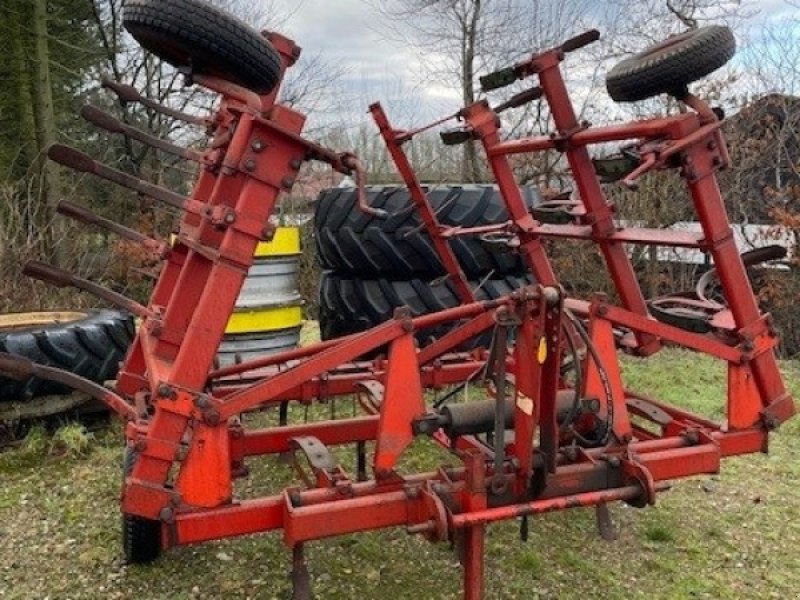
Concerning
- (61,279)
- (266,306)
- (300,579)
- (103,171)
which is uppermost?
(103,171)

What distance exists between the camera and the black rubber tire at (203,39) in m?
2.14

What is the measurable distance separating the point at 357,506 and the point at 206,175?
1948mm

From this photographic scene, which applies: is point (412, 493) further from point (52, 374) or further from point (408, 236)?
point (408, 236)

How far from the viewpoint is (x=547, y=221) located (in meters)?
3.77

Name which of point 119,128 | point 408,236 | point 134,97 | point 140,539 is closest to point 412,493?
point 140,539

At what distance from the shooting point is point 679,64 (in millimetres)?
2891

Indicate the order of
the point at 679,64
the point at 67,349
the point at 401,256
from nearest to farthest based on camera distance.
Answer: the point at 679,64
the point at 67,349
the point at 401,256

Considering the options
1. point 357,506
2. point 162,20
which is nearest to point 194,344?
point 357,506

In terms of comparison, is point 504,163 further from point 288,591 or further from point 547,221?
point 288,591

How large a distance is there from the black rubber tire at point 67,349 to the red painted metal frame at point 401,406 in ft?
4.41

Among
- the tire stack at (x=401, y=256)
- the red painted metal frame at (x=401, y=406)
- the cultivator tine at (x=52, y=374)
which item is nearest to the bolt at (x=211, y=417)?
the red painted metal frame at (x=401, y=406)

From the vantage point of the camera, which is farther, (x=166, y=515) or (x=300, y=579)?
(x=300, y=579)

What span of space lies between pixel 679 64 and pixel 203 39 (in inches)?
70.4

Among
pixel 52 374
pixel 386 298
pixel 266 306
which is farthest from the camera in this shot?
pixel 266 306
